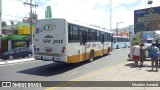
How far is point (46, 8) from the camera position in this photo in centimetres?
4956

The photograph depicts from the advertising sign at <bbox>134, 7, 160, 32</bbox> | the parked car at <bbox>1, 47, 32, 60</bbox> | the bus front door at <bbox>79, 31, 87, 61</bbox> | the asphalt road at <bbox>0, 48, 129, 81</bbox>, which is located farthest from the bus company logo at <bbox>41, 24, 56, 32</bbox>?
the parked car at <bbox>1, 47, 32, 60</bbox>

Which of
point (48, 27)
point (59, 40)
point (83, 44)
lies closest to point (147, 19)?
point (83, 44)

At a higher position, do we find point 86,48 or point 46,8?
point 46,8

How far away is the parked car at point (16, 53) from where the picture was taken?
93.4 ft

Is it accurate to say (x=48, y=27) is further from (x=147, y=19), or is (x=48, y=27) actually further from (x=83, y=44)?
(x=147, y=19)

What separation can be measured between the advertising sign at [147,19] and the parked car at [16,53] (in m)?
16.0

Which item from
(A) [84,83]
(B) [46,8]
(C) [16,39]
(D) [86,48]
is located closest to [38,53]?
(D) [86,48]

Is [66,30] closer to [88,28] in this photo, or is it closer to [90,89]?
[88,28]

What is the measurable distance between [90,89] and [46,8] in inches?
1674

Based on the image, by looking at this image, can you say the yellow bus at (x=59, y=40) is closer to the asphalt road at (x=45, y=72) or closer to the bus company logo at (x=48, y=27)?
the bus company logo at (x=48, y=27)

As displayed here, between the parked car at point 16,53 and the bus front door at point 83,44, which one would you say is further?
the parked car at point 16,53

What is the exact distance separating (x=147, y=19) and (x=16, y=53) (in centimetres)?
1732

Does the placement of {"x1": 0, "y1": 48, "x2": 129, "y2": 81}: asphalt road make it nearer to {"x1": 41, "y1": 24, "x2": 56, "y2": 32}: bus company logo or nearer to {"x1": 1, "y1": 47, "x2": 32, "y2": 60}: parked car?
{"x1": 41, "y1": 24, "x2": 56, "y2": 32}: bus company logo

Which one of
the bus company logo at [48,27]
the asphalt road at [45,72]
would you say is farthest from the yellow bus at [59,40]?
the asphalt road at [45,72]
